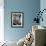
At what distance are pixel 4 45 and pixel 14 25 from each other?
193 centimetres

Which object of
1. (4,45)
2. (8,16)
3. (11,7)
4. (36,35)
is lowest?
(4,45)

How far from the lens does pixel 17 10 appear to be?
586 centimetres

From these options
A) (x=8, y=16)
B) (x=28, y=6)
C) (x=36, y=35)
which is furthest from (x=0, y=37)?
(x=36, y=35)

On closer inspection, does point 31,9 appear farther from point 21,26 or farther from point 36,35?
point 36,35

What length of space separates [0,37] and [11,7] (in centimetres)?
135

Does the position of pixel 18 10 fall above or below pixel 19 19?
above

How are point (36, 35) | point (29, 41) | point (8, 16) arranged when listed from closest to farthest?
point (36, 35), point (29, 41), point (8, 16)

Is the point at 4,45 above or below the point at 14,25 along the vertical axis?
below

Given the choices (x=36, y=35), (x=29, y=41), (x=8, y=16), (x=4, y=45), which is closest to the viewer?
(x=36, y=35)

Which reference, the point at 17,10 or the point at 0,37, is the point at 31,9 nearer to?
the point at 17,10

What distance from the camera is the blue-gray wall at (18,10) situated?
5828mm

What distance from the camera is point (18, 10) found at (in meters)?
5.87

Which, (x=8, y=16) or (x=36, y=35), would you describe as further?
(x=8, y=16)

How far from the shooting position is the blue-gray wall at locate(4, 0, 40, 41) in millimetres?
5828
